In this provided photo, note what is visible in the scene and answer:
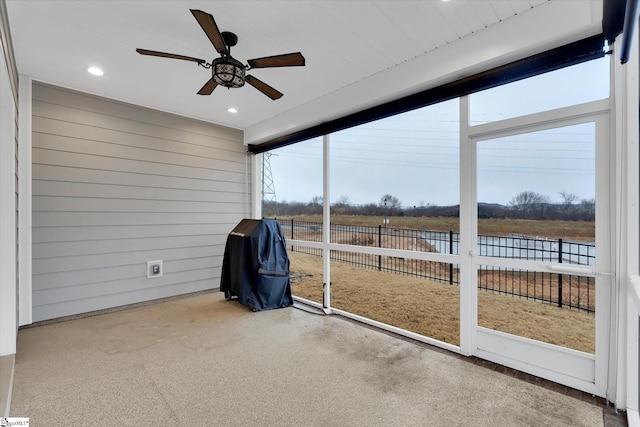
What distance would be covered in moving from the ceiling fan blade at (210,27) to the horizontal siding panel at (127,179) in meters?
2.60

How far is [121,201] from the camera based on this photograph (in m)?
3.87

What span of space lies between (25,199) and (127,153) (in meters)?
1.17

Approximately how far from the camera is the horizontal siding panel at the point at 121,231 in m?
3.36

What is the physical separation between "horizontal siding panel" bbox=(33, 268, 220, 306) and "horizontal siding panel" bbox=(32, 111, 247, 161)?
5.91 ft

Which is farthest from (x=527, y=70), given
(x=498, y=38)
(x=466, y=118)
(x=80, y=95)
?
(x=80, y=95)

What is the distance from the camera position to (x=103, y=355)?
103 inches

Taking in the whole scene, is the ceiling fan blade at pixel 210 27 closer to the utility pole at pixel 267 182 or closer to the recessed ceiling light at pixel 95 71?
the recessed ceiling light at pixel 95 71

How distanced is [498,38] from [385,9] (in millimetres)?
945

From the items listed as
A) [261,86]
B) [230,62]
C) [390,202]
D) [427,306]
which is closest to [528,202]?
[390,202]

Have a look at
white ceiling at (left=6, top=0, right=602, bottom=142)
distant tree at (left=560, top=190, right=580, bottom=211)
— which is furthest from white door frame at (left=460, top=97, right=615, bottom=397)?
white ceiling at (left=6, top=0, right=602, bottom=142)

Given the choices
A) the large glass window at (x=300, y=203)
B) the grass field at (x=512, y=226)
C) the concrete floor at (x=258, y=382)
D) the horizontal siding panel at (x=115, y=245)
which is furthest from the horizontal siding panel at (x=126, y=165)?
the grass field at (x=512, y=226)

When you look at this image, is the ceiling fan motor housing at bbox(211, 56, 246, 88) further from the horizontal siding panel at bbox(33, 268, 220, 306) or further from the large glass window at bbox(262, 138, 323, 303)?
the horizontal siding panel at bbox(33, 268, 220, 306)

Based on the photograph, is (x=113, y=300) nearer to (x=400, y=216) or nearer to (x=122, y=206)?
(x=122, y=206)

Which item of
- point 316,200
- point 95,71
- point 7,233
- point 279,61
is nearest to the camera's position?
Answer: point 279,61
